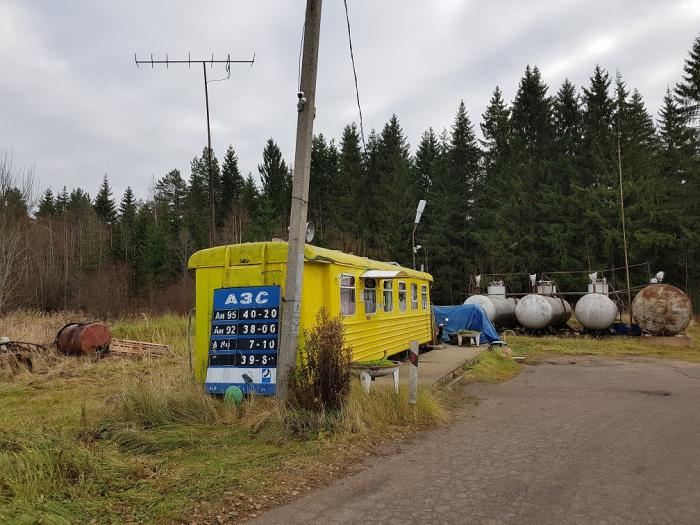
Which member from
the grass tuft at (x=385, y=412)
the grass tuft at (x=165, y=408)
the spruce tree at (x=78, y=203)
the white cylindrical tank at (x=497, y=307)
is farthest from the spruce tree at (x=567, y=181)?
the spruce tree at (x=78, y=203)

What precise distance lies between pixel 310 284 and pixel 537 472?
14.0ft

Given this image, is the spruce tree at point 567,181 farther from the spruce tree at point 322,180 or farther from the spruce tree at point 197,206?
the spruce tree at point 197,206

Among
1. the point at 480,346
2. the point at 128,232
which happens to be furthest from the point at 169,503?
the point at 128,232

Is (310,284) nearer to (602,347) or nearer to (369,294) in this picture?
(369,294)

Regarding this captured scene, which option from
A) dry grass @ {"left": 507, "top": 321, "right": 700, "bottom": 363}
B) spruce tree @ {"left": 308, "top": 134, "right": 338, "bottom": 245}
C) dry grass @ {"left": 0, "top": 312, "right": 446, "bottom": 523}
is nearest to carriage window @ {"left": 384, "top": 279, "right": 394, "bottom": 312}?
dry grass @ {"left": 0, "top": 312, "right": 446, "bottom": 523}

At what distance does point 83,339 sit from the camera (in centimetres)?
1452

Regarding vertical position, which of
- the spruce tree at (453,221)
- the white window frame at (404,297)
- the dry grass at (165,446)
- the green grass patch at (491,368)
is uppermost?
the spruce tree at (453,221)

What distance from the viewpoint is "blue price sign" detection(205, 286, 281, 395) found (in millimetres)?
7527

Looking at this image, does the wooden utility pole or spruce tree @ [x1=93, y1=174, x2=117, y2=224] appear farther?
spruce tree @ [x1=93, y1=174, x2=117, y2=224]

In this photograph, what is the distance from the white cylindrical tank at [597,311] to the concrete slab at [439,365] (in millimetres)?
7868

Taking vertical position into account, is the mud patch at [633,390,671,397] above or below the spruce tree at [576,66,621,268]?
below

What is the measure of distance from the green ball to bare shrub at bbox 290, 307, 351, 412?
0.88 metres

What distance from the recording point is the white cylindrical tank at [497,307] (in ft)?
79.5

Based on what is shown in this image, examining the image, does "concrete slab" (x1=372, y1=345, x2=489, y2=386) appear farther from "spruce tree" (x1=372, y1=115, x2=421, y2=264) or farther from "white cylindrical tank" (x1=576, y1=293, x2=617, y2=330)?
"spruce tree" (x1=372, y1=115, x2=421, y2=264)
